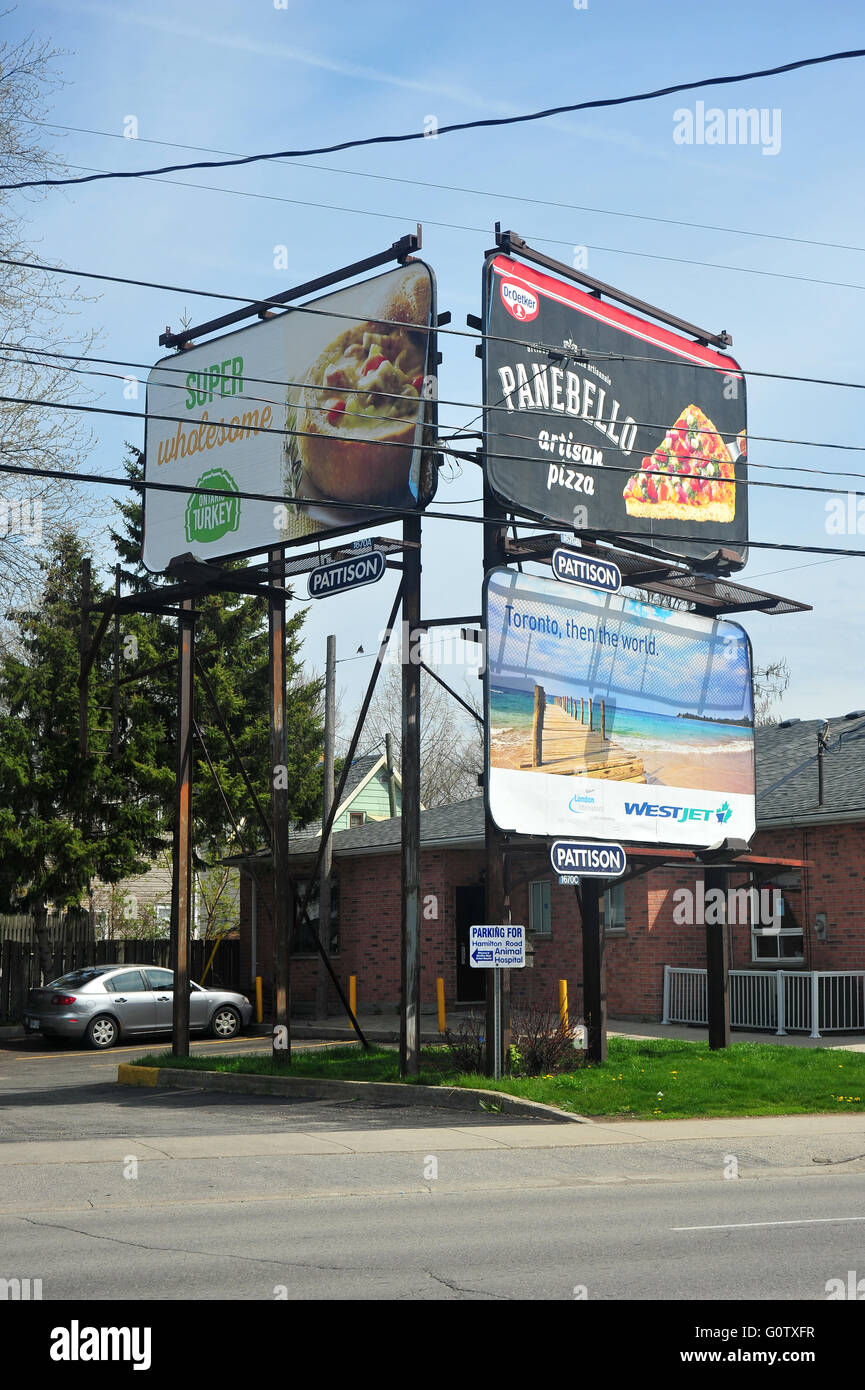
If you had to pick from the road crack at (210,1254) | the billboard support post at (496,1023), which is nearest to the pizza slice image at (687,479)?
the billboard support post at (496,1023)

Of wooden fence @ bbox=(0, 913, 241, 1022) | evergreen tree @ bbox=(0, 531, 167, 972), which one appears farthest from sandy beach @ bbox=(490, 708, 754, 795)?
evergreen tree @ bbox=(0, 531, 167, 972)

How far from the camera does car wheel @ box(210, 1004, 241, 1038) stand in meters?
28.5

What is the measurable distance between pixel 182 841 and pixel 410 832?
4.08 meters

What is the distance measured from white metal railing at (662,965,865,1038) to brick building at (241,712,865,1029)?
0.04 meters

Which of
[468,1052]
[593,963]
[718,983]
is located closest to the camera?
[468,1052]

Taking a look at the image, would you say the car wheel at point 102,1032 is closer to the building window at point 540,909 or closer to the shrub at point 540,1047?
the building window at point 540,909

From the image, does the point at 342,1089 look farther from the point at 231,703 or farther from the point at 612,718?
the point at 231,703

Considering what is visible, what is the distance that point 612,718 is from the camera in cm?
1933

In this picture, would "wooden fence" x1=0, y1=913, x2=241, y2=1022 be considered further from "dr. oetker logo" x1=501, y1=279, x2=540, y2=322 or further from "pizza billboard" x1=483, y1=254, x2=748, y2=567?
"dr. oetker logo" x1=501, y1=279, x2=540, y2=322

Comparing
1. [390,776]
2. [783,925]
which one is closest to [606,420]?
[783,925]

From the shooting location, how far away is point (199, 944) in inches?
1412

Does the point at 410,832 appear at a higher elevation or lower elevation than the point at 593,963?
higher

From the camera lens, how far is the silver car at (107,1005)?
87.1ft
